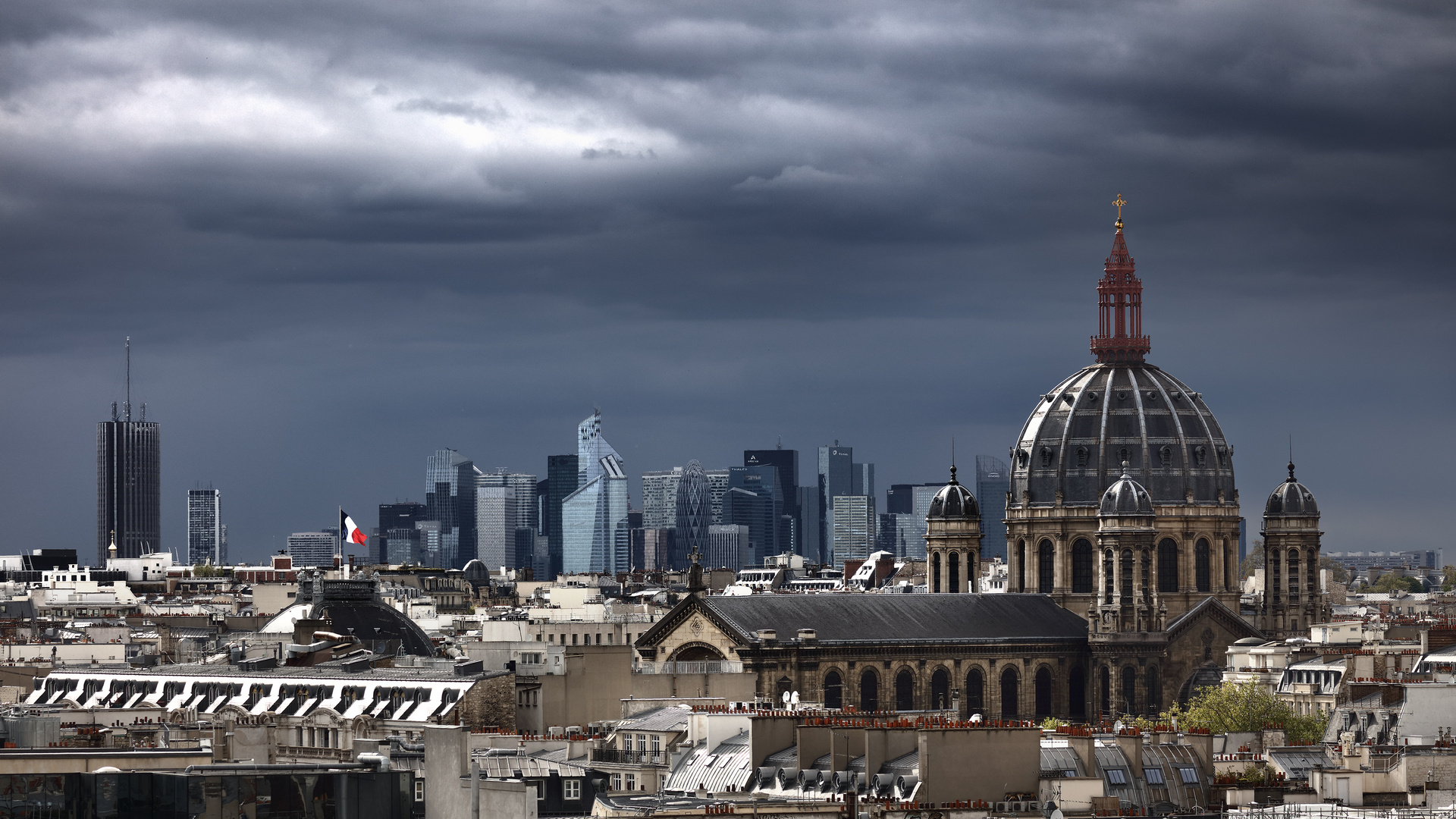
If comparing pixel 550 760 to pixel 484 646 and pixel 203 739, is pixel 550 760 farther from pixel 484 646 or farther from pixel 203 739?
pixel 484 646

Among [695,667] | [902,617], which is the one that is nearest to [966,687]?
[902,617]

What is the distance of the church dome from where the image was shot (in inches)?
7480

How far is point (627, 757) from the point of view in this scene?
293 ft

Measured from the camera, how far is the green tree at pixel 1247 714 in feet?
423

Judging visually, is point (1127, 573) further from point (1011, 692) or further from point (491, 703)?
point (491, 703)

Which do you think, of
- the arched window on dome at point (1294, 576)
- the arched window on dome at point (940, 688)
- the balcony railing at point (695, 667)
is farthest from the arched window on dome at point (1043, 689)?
the balcony railing at point (695, 667)

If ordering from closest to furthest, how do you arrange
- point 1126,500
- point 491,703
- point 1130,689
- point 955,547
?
1. point 491,703
2. point 1130,689
3. point 1126,500
4. point 955,547

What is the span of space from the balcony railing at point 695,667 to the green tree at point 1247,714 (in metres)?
21.0

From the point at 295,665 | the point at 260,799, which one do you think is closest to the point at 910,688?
the point at 295,665

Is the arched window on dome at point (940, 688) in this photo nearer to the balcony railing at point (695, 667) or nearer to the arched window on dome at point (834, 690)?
the arched window on dome at point (834, 690)

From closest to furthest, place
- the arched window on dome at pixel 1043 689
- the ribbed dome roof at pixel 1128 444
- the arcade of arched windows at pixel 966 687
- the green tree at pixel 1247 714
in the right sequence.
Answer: the green tree at pixel 1247 714 < the arcade of arched windows at pixel 966 687 < the arched window on dome at pixel 1043 689 < the ribbed dome roof at pixel 1128 444

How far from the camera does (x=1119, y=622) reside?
183875 mm

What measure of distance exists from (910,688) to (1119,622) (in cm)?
1682

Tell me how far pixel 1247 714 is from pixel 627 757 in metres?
57.5
